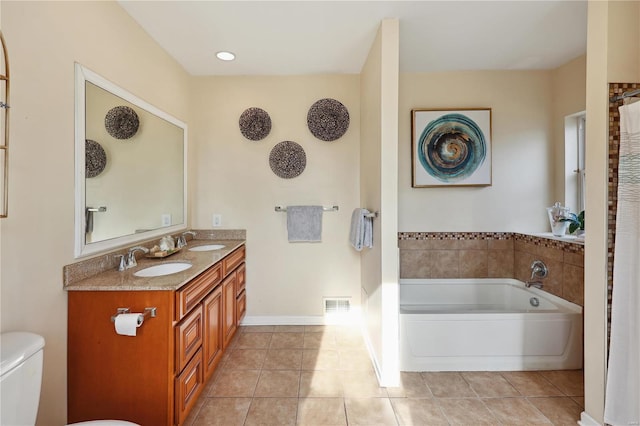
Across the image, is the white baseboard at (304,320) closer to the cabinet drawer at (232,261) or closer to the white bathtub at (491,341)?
the cabinet drawer at (232,261)

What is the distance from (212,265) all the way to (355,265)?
4.89 ft

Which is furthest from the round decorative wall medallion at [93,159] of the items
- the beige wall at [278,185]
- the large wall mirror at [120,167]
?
the beige wall at [278,185]

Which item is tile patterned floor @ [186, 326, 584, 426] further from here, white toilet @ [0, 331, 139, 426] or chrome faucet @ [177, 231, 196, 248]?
chrome faucet @ [177, 231, 196, 248]

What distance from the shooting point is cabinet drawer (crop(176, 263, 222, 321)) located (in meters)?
1.60

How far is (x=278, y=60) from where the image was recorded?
→ 109 inches

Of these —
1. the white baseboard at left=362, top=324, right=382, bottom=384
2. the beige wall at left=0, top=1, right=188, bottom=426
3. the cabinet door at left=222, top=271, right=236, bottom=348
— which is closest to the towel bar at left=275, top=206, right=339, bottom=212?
the cabinet door at left=222, top=271, right=236, bottom=348

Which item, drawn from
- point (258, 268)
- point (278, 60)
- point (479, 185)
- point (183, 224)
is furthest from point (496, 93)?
point (183, 224)

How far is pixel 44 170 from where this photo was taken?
4.65 feet

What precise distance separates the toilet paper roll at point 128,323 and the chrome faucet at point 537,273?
2.96m

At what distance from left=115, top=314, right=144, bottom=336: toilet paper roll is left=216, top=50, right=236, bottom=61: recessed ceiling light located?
7.11 ft

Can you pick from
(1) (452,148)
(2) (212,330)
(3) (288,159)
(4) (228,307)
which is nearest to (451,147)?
(1) (452,148)

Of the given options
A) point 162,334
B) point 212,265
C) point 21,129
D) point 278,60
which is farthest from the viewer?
point 278,60

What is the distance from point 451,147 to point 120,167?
2.75m

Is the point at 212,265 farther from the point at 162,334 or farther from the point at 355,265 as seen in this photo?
the point at 355,265
